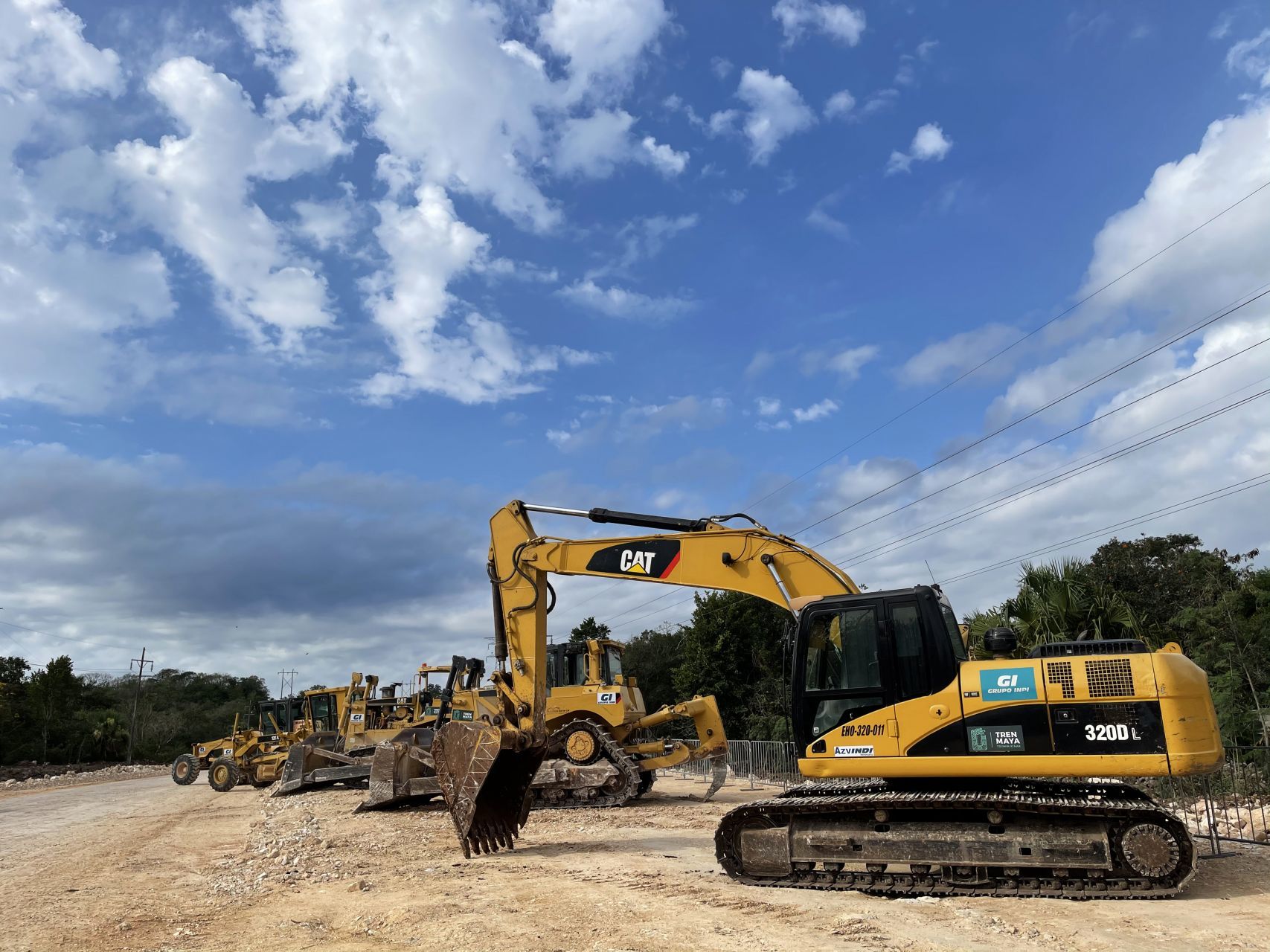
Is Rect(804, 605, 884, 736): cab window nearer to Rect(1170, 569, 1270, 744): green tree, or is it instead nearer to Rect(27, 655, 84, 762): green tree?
Rect(1170, 569, 1270, 744): green tree

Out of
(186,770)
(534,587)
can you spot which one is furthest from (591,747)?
(186,770)

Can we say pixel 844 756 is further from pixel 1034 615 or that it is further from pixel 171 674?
pixel 171 674

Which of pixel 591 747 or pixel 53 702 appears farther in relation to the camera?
pixel 53 702

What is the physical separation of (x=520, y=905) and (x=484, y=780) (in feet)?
8.99

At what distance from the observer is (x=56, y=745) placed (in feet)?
188

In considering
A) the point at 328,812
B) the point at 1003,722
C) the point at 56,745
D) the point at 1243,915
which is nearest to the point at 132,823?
the point at 328,812

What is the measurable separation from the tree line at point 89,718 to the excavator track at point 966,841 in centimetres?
4543

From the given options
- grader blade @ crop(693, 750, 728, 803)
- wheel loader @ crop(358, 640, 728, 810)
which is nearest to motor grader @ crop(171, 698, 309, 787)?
wheel loader @ crop(358, 640, 728, 810)

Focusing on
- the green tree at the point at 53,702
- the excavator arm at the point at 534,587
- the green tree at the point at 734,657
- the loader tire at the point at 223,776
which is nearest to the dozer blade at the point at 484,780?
the excavator arm at the point at 534,587

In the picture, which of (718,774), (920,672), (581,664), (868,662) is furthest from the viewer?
(581,664)

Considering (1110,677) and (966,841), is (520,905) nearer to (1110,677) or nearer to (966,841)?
(966,841)

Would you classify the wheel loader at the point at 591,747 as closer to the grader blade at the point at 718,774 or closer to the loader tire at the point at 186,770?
the grader blade at the point at 718,774

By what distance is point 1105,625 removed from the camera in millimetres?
16516

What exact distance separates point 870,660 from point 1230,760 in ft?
34.1
